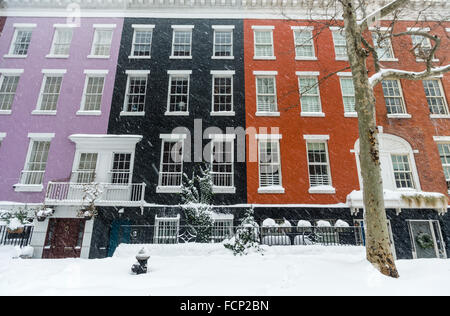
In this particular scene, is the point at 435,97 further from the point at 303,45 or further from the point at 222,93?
the point at 222,93

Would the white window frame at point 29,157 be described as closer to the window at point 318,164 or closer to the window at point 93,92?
the window at point 93,92

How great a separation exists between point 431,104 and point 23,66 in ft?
88.7

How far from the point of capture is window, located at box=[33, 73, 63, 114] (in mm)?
15059

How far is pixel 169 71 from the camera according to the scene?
51.9ft

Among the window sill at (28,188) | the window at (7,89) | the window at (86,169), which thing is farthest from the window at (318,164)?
the window at (7,89)

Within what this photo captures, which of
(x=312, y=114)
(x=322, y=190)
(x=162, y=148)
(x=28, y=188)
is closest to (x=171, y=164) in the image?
(x=162, y=148)

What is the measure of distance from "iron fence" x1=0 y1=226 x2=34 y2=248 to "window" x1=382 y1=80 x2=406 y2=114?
21.9 meters

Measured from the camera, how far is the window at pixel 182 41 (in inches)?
650

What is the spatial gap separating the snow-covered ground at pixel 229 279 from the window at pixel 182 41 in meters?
13.8

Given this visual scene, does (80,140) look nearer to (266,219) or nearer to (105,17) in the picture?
(105,17)

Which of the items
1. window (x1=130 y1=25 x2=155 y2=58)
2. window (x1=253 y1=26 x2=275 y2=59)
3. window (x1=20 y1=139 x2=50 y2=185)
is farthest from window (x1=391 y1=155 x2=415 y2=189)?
window (x1=20 y1=139 x2=50 y2=185)

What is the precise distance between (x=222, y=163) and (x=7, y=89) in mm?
15222

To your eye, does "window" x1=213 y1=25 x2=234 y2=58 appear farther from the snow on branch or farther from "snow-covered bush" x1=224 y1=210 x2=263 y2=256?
"snow-covered bush" x1=224 y1=210 x2=263 y2=256
